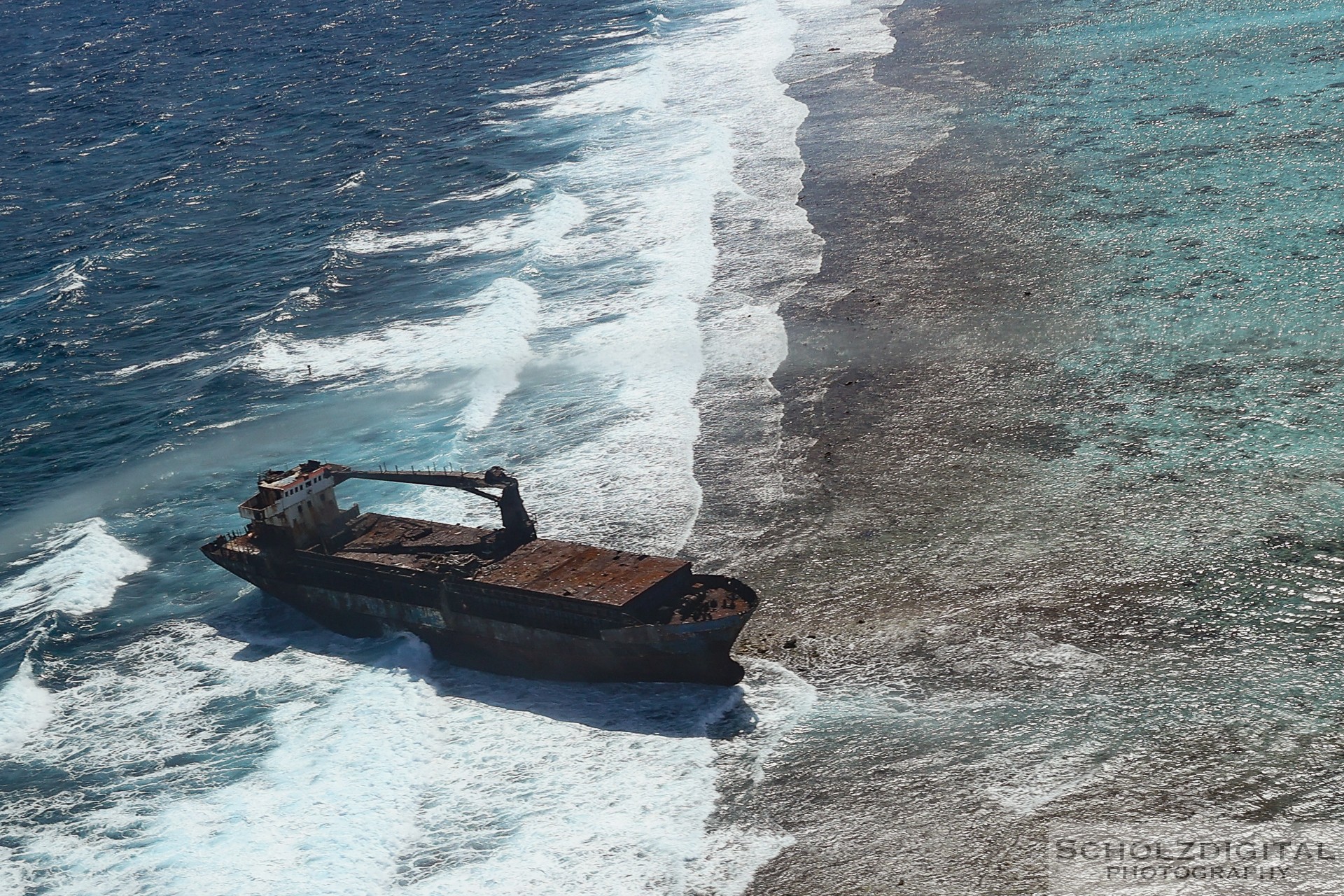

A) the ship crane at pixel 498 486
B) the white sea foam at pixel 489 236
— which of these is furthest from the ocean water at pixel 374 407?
the ship crane at pixel 498 486

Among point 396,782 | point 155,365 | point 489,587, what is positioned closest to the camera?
point 396,782

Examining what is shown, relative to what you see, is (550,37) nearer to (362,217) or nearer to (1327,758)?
(362,217)

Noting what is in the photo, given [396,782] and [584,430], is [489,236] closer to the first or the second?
[584,430]

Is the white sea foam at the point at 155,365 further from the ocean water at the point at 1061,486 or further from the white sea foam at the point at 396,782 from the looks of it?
the ocean water at the point at 1061,486

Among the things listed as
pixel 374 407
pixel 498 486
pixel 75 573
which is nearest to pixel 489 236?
pixel 374 407

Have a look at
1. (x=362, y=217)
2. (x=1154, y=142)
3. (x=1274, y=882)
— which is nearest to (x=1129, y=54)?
(x=1154, y=142)

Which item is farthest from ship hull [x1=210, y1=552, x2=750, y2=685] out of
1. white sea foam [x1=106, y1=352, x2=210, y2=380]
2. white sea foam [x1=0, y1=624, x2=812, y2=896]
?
white sea foam [x1=106, y1=352, x2=210, y2=380]
